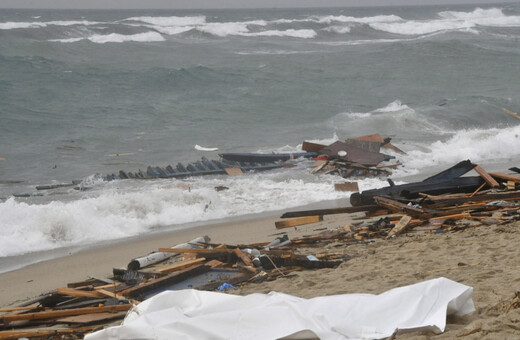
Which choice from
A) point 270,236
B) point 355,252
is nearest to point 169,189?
point 270,236

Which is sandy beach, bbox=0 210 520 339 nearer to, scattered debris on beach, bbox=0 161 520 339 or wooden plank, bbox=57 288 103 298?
scattered debris on beach, bbox=0 161 520 339

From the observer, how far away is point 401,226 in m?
9.00

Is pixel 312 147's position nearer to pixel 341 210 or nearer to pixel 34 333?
pixel 341 210

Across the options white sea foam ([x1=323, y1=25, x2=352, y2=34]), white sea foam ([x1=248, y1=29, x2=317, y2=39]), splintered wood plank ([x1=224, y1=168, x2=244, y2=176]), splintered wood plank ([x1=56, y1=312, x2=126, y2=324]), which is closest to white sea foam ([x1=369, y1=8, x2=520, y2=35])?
white sea foam ([x1=323, y1=25, x2=352, y2=34])

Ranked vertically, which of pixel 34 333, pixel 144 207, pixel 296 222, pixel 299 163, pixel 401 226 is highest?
pixel 34 333

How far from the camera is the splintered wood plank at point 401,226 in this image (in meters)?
8.88

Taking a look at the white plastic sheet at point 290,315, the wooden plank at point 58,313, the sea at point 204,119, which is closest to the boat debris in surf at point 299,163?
the sea at point 204,119

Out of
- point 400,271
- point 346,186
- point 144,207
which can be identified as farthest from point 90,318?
point 346,186

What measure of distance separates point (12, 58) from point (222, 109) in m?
14.4

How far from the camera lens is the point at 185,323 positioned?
183 inches

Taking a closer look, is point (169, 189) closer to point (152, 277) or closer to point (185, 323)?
point (152, 277)

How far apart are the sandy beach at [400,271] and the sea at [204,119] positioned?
1.10m

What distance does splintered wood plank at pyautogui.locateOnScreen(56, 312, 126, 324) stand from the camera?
5.96 m

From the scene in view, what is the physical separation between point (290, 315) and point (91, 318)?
6.93 ft
